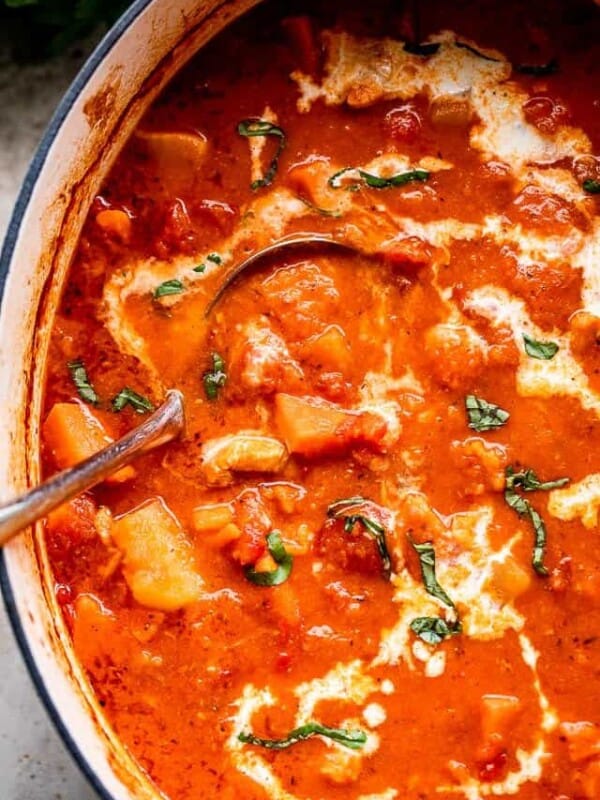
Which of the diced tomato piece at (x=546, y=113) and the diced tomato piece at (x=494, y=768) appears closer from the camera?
the diced tomato piece at (x=494, y=768)

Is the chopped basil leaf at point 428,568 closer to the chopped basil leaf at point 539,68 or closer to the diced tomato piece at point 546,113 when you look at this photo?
the diced tomato piece at point 546,113

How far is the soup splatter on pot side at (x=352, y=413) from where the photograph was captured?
3.13 m

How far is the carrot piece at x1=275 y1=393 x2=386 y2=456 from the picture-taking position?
312cm

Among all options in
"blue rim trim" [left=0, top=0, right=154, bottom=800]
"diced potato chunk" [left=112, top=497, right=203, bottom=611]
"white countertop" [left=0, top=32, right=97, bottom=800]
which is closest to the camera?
"blue rim trim" [left=0, top=0, right=154, bottom=800]

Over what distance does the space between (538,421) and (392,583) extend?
61cm

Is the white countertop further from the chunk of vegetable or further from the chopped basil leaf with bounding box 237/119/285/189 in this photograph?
the chopped basil leaf with bounding box 237/119/285/189

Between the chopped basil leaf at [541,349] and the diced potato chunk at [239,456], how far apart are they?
2.43 ft

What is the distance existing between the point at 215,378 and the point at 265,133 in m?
0.71

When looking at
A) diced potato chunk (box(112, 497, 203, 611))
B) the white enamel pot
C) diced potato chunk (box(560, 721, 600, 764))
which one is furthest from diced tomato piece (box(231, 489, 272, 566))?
diced potato chunk (box(560, 721, 600, 764))


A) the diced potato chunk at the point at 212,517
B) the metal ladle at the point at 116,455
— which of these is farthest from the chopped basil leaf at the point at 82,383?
the diced potato chunk at the point at 212,517

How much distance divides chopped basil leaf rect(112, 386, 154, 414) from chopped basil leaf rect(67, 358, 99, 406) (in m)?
0.06

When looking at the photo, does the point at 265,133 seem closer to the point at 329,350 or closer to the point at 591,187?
the point at 329,350

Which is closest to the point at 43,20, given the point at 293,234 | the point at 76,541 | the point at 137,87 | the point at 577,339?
the point at 137,87

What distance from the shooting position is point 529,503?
125 inches
